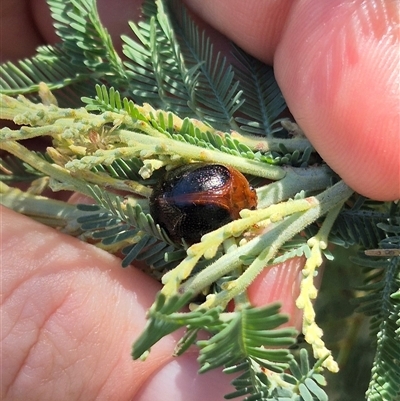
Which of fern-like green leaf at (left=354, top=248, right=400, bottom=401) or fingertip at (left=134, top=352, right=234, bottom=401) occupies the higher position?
fern-like green leaf at (left=354, top=248, right=400, bottom=401)

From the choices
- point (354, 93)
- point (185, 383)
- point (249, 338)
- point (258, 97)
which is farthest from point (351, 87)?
point (185, 383)

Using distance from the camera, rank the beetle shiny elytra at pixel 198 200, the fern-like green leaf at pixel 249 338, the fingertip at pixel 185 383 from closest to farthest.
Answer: the fern-like green leaf at pixel 249 338 < the beetle shiny elytra at pixel 198 200 < the fingertip at pixel 185 383

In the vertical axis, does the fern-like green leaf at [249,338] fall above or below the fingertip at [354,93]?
below

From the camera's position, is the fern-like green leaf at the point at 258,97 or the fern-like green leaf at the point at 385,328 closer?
the fern-like green leaf at the point at 385,328

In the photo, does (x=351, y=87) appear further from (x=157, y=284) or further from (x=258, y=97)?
(x=157, y=284)

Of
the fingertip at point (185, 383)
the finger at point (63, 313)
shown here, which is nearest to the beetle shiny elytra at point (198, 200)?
the finger at point (63, 313)

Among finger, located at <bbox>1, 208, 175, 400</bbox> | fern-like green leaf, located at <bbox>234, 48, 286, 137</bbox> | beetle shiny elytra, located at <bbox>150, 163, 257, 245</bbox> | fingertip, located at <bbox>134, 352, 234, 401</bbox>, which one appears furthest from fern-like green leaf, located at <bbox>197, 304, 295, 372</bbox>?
fern-like green leaf, located at <bbox>234, 48, 286, 137</bbox>

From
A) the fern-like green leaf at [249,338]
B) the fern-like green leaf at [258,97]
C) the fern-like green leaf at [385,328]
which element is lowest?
the fern-like green leaf at [385,328]

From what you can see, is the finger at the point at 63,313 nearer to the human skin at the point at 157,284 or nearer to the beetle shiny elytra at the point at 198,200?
the human skin at the point at 157,284

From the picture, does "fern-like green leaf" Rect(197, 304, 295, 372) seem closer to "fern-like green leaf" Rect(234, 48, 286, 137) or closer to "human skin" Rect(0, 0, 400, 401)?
"human skin" Rect(0, 0, 400, 401)
